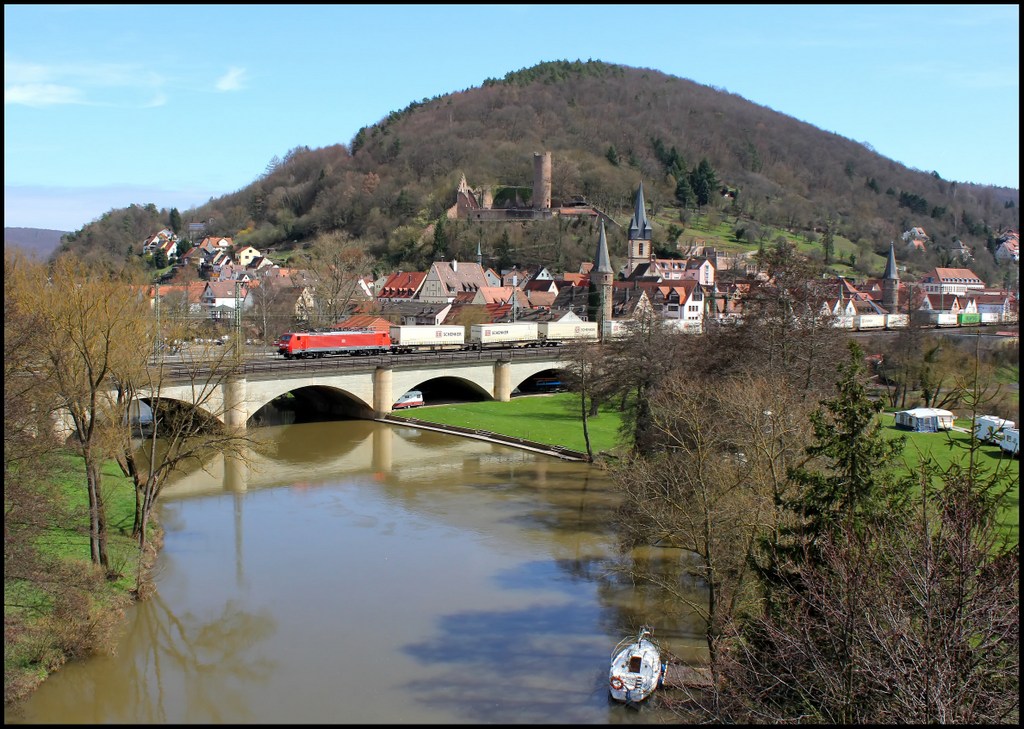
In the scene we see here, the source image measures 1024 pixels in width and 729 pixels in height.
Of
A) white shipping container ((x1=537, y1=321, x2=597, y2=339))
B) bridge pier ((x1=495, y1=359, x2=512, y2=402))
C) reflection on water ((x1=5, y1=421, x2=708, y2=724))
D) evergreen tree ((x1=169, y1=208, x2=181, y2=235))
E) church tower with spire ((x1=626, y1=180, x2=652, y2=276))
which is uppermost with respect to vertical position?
evergreen tree ((x1=169, y1=208, x2=181, y2=235))

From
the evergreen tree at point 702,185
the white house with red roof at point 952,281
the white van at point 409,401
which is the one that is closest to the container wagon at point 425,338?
the white van at point 409,401

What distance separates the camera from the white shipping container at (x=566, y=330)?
2462 inches

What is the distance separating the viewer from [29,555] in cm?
1565

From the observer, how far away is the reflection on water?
1659 centimetres

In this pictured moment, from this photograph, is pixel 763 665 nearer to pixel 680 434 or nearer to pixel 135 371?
pixel 680 434

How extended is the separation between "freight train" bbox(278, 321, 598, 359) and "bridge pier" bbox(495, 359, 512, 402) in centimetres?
362

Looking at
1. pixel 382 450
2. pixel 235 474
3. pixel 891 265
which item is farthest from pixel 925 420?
pixel 891 265

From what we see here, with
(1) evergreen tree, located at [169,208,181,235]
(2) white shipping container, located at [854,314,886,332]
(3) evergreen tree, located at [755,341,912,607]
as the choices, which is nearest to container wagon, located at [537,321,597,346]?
(2) white shipping container, located at [854,314,886,332]

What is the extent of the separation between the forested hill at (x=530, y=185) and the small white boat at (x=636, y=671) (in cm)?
9139

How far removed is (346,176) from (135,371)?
406ft

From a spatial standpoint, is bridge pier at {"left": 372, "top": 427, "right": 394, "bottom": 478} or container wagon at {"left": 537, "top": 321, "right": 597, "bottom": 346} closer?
bridge pier at {"left": 372, "top": 427, "right": 394, "bottom": 478}

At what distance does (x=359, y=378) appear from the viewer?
4722cm

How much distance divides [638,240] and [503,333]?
52914mm

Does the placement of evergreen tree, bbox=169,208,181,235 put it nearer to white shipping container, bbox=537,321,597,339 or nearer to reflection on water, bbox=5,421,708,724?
white shipping container, bbox=537,321,597,339
